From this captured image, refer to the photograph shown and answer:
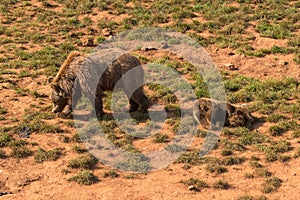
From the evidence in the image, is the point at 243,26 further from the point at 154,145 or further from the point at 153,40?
the point at 154,145

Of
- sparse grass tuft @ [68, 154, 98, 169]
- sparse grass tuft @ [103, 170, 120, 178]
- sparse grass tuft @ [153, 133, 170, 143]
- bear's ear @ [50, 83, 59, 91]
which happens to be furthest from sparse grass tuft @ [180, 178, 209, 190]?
bear's ear @ [50, 83, 59, 91]

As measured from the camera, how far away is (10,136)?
14.2 metres

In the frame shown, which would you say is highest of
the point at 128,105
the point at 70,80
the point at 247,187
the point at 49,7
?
the point at 49,7

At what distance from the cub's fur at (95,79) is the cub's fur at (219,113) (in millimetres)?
1937

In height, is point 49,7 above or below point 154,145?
above

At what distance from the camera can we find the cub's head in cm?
1530

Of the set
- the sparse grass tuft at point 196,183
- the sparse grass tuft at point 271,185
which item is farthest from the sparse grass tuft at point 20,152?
the sparse grass tuft at point 271,185

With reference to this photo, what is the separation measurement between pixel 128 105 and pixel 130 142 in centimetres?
221

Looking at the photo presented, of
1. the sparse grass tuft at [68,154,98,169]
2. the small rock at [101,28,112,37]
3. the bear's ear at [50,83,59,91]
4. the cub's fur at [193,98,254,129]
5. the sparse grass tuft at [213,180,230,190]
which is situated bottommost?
the sparse grass tuft at [213,180,230,190]

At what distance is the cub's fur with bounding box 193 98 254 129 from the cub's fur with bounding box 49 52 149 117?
1937 millimetres

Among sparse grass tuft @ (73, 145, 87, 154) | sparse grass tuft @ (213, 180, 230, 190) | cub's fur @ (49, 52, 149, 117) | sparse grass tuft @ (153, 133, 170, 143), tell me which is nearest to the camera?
sparse grass tuft @ (213, 180, 230, 190)

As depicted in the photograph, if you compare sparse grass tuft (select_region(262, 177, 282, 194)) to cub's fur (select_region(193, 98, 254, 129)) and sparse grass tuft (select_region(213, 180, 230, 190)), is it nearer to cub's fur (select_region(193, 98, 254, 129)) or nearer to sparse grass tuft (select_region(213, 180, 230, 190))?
sparse grass tuft (select_region(213, 180, 230, 190))

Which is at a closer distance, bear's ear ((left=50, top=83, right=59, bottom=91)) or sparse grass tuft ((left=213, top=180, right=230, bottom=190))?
sparse grass tuft ((left=213, top=180, right=230, bottom=190))

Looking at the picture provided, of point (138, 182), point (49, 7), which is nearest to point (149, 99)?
point (138, 182)
